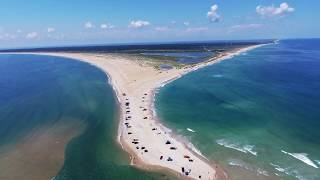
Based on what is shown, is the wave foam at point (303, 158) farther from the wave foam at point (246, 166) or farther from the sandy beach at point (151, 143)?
the sandy beach at point (151, 143)

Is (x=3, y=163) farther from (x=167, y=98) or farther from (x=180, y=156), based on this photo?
(x=167, y=98)

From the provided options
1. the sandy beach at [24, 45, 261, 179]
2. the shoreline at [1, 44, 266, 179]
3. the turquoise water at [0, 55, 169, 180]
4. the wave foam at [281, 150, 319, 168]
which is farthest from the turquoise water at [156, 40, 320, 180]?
the turquoise water at [0, 55, 169, 180]

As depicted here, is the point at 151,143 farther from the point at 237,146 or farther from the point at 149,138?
the point at 237,146

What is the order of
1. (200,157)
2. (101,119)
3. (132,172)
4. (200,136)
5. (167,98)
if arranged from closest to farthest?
(132,172)
(200,157)
(200,136)
(101,119)
(167,98)

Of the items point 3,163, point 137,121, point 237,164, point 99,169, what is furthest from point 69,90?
point 237,164

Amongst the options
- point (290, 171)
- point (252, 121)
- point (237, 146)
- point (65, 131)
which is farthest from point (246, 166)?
point (65, 131)

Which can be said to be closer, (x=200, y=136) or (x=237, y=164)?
(x=237, y=164)

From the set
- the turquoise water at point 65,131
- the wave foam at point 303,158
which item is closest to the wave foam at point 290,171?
the wave foam at point 303,158
